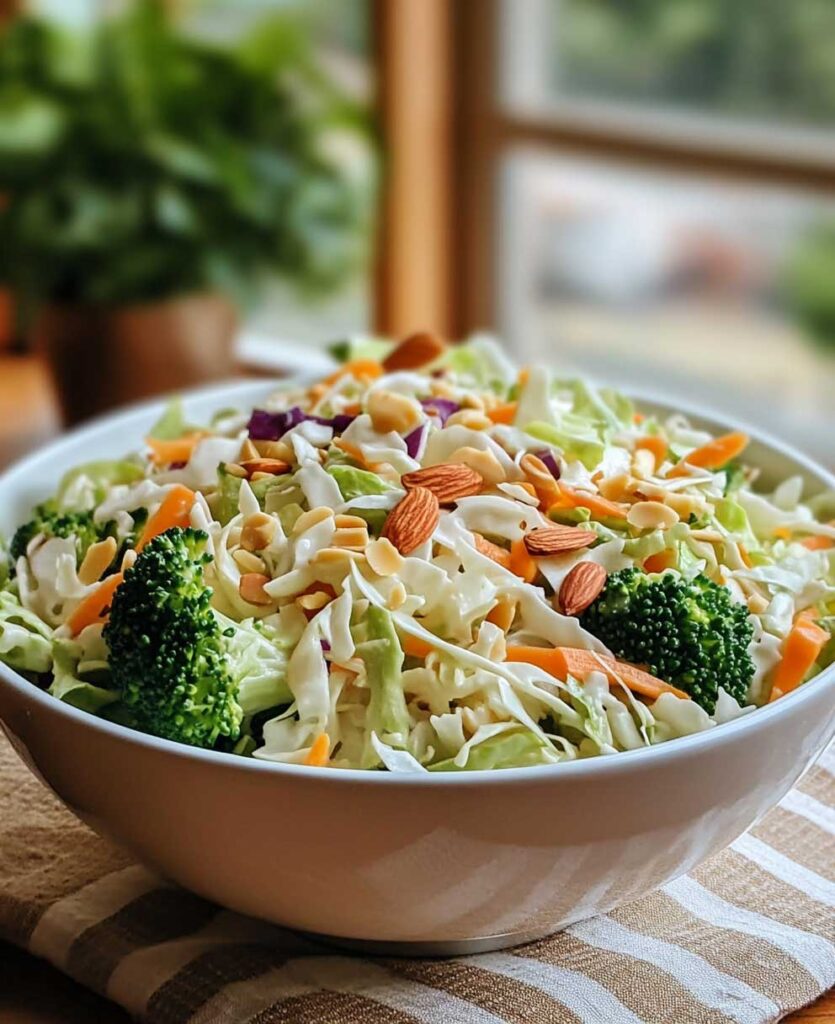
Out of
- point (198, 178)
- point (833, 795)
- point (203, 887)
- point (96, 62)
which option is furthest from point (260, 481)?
point (96, 62)

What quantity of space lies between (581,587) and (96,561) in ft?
1.27

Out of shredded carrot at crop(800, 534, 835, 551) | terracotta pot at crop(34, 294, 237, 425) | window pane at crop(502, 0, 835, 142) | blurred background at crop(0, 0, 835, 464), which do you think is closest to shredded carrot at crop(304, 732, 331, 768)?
shredded carrot at crop(800, 534, 835, 551)

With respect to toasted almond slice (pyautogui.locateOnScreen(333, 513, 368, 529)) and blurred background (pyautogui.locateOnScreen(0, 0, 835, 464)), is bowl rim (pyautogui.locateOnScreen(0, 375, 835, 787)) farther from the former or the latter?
blurred background (pyautogui.locateOnScreen(0, 0, 835, 464))

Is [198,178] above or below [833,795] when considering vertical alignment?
above

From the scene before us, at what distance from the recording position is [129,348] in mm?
2453

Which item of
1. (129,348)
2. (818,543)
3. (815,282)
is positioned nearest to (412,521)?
Answer: (818,543)

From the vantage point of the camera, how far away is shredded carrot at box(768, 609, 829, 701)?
3.49 ft

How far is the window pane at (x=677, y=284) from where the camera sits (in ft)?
9.65

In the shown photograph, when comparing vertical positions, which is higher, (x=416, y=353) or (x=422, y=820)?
(x=416, y=353)

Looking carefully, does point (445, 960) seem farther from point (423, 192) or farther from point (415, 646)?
point (423, 192)

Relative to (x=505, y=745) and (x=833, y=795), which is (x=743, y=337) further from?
(x=505, y=745)

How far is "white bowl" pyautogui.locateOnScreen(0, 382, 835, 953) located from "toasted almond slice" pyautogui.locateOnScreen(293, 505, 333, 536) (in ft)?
0.75

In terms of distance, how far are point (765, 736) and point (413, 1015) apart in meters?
0.32

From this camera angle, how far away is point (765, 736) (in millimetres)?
982
